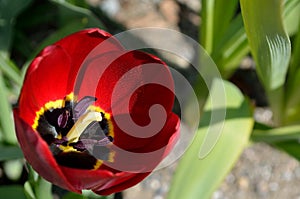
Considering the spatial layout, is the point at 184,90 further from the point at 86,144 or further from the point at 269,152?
the point at 86,144

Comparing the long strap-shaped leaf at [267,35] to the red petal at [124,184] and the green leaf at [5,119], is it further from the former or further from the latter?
the green leaf at [5,119]

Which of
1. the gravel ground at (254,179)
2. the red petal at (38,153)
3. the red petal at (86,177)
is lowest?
the gravel ground at (254,179)

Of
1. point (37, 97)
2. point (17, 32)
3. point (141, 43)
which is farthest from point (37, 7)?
point (37, 97)

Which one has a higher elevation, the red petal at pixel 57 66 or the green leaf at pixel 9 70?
the red petal at pixel 57 66

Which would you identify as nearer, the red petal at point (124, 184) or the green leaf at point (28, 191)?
the red petal at point (124, 184)

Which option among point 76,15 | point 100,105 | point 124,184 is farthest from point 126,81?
point 76,15

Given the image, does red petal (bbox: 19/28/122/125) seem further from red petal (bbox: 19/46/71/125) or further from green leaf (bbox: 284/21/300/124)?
green leaf (bbox: 284/21/300/124)

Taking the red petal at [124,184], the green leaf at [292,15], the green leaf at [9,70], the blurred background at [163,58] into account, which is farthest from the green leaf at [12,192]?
the green leaf at [292,15]
